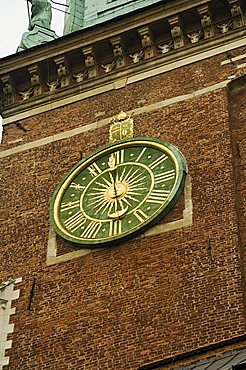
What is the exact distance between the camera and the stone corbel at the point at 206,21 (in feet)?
71.4

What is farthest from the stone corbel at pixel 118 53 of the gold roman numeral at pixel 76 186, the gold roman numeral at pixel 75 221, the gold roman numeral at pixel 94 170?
the gold roman numeral at pixel 75 221

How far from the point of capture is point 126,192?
64.3 ft

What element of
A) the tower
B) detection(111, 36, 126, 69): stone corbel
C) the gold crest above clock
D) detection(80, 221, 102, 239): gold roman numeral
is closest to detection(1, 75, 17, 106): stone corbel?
the tower

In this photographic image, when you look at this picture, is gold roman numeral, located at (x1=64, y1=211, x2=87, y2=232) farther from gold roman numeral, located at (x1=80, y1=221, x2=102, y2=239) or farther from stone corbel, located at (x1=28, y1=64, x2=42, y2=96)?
stone corbel, located at (x1=28, y1=64, x2=42, y2=96)

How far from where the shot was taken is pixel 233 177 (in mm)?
19062

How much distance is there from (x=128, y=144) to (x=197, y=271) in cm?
323

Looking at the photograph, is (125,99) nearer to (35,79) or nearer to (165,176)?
(35,79)

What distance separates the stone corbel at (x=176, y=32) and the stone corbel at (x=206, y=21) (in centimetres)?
40

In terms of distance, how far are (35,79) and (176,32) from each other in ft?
8.53

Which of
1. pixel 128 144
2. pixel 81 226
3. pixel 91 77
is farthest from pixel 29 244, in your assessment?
pixel 91 77

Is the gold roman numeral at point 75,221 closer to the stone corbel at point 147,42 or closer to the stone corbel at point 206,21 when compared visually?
the stone corbel at point 147,42

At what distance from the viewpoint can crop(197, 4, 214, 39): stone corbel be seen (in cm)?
2175

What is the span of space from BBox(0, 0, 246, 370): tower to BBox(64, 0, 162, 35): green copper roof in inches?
90.0

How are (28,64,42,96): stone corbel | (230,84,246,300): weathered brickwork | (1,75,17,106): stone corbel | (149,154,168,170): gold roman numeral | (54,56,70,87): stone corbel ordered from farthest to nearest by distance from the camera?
1. (1,75,17,106): stone corbel
2. (28,64,42,96): stone corbel
3. (54,56,70,87): stone corbel
4. (149,154,168,170): gold roman numeral
5. (230,84,246,300): weathered brickwork
